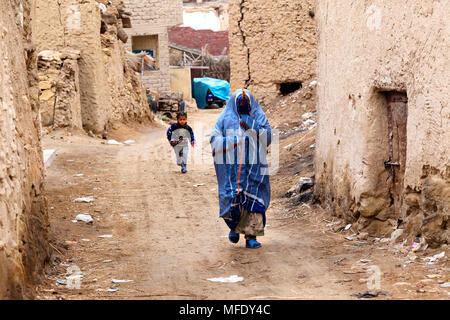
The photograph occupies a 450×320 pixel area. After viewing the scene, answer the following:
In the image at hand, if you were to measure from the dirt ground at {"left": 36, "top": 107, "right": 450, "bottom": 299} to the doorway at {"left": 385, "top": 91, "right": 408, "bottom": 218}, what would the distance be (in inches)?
19.3

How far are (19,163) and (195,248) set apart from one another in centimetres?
211

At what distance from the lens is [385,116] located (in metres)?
5.55

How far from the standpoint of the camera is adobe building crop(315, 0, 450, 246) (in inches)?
177

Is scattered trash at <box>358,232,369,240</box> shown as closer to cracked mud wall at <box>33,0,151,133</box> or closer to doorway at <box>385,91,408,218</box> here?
doorway at <box>385,91,408,218</box>

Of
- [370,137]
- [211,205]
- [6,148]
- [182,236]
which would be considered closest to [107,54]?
[211,205]

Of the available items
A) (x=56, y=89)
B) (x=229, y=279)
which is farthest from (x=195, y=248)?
(x=56, y=89)

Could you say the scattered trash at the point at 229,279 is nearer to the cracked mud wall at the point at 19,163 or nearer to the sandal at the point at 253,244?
the sandal at the point at 253,244

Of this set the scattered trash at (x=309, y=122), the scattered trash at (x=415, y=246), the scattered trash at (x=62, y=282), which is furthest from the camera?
the scattered trash at (x=309, y=122)

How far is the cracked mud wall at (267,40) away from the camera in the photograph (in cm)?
1200

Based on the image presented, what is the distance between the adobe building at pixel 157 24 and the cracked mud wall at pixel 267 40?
11.6 meters

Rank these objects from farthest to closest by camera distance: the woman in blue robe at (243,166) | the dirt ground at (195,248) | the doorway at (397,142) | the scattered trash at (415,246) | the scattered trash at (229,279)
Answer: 1. the woman in blue robe at (243,166)
2. the doorway at (397,142)
3. the scattered trash at (415,246)
4. the scattered trash at (229,279)
5. the dirt ground at (195,248)

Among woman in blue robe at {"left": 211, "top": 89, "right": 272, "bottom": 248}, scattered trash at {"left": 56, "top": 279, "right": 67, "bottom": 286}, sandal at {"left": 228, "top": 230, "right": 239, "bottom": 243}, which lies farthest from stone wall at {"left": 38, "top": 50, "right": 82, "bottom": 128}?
scattered trash at {"left": 56, "top": 279, "right": 67, "bottom": 286}

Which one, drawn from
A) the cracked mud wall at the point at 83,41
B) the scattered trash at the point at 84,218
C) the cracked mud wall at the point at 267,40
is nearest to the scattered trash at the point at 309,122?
the cracked mud wall at the point at 267,40

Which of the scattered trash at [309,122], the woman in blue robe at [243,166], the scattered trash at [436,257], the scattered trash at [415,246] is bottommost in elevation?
the scattered trash at [309,122]
